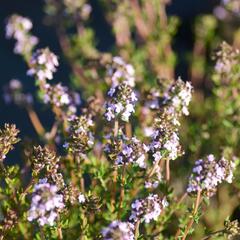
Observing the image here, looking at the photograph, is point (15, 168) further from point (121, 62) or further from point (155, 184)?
point (121, 62)

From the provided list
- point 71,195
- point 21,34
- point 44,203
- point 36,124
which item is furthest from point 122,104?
point 36,124

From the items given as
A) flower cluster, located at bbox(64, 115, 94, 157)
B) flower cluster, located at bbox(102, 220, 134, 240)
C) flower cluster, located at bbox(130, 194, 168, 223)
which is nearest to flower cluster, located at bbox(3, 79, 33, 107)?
flower cluster, located at bbox(64, 115, 94, 157)

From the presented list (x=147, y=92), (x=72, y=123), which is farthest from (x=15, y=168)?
(x=147, y=92)

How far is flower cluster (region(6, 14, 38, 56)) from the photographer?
4922mm

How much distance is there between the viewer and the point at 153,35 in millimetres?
5918

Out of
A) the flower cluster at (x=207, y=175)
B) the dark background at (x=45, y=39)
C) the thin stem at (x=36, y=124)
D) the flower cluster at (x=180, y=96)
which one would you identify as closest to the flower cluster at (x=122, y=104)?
the flower cluster at (x=180, y=96)

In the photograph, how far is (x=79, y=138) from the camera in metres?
3.66

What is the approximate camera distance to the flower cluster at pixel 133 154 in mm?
3418

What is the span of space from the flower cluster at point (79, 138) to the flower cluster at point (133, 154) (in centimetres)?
29

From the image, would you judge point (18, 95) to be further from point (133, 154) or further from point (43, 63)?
point (133, 154)

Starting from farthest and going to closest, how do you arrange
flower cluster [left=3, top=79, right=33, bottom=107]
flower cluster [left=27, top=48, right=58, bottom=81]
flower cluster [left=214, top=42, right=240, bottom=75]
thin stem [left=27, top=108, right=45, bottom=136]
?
flower cluster [left=3, top=79, right=33, bottom=107] → thin stem [left=27, top=108, right=45, bottom=136] → flower cluster [left=214, top=42, right=240, bottom=75] → flower cluster [left=27, top=48, right=58, bottom=81]

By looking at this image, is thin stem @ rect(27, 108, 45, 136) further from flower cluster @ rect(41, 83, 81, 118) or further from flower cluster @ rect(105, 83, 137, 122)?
flower cluster @ rect(105, 83, 137, 122)

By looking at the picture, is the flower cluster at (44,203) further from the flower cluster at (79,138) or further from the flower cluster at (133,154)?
the flower cluster at (79,138)

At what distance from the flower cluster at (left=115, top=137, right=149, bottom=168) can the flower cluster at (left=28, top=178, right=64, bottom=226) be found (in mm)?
Answer: 569
